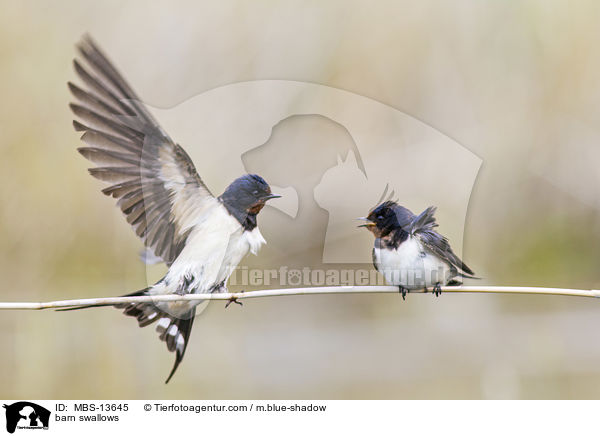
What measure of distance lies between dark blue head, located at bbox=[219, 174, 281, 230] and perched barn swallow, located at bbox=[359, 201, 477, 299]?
1.05 feet

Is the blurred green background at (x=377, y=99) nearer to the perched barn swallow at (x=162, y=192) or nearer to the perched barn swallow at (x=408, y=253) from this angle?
the perched barn swallow at (x=162, y=192)

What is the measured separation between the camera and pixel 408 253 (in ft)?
6.39

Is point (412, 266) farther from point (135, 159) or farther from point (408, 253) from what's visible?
point (135, 159)

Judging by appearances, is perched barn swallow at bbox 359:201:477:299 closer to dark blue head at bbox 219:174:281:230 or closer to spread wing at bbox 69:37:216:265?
dark blue head at bbox 219:174:281:230

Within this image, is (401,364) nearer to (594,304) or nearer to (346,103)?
(594,304)

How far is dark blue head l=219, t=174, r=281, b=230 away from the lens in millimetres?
1926

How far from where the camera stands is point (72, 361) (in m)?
3.52
